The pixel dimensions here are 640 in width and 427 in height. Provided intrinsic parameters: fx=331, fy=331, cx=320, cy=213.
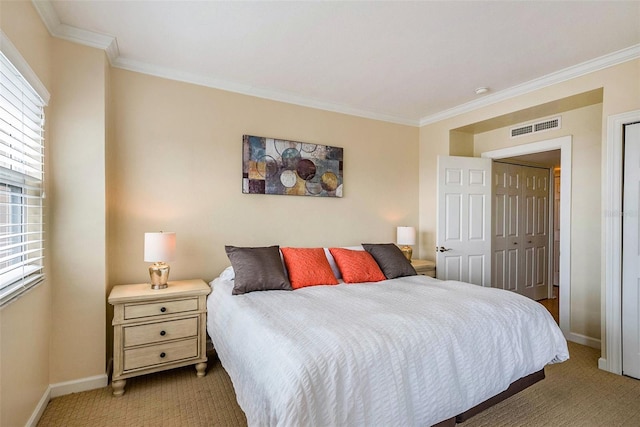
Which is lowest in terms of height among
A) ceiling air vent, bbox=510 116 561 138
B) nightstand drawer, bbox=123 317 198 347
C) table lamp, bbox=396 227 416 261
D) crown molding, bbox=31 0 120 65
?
nightstand drawer, bbox=123 317 198 347

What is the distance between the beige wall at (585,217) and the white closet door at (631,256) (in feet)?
2.08

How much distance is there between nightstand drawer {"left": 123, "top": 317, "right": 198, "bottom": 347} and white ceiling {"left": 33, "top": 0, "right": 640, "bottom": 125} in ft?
6.92

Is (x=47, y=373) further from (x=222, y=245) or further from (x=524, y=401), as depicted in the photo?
(x=524, y=401)

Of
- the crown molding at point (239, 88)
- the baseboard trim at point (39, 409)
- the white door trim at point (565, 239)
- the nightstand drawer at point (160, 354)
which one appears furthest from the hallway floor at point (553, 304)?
the baseboard trim at point (39, 409)

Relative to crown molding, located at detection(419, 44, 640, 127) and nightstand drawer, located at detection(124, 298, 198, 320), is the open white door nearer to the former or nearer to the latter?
crown molding, located at detection(419, 44, 640, 127)

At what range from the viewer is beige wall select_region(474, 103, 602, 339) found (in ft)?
10.6

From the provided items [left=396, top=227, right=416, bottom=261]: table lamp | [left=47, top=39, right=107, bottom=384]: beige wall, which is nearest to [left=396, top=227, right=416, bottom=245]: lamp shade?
[left=396, top=227, right=416, bottom=261]: table lamp

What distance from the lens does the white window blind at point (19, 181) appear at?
165cm

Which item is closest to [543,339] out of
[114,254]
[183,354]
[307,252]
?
[307,252]

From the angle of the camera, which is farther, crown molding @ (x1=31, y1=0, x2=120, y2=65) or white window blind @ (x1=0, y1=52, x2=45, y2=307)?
crown molding @ (x1=31, y1=0, x2=120, y2=65)

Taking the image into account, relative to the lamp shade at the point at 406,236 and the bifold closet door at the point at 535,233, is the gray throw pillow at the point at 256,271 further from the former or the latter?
the bifold closet door at the point at 535,233

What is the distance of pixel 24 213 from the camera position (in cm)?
200

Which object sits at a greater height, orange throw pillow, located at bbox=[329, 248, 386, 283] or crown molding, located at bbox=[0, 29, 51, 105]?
crown molding, located at bbox=[0, 29, 51, 105]

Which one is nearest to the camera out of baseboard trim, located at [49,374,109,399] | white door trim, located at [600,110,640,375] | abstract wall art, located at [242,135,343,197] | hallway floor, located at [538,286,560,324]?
baseboard trim, located at [49,374,109,399]
